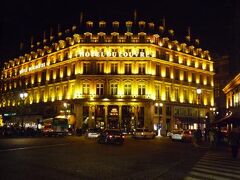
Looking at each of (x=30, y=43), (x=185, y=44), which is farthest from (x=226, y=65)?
(x=30, y=43)

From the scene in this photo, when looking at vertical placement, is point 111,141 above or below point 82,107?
below

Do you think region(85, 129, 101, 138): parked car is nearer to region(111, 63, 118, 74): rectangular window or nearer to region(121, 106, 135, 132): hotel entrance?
region(121, 106, 135, 132): hotel entrance

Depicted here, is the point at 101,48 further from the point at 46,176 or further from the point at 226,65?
the point at 46,176

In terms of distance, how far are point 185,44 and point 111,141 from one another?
52167mm

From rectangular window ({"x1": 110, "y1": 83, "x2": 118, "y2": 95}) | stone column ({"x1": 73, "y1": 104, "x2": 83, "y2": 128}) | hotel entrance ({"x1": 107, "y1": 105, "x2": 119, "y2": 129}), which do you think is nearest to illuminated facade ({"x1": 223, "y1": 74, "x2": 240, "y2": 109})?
hotel entrance ({"x1": 107, "y1": 105, "x2": 119, "y2": 129})

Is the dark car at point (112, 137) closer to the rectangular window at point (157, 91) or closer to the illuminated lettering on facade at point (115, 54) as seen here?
the illuminated lettering on facade at point (115, 54)

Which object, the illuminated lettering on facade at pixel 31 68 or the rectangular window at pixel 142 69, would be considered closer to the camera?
the rectangular window at pixel 142 69

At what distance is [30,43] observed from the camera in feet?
322

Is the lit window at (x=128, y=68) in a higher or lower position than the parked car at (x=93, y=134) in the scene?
higher

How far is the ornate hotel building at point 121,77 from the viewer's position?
232 ft

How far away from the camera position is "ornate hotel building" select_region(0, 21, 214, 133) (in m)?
70.8

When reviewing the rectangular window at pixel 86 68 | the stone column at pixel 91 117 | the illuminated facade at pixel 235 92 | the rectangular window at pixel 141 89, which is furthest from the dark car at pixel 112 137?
the rectangular window at pixel 86 68

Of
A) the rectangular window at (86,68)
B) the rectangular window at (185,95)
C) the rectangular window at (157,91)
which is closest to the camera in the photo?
the rectangular window at (86,68)

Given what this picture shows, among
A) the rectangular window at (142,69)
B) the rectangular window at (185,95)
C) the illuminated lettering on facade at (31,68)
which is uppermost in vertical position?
the illuminated lettering on facade at (31,68)
